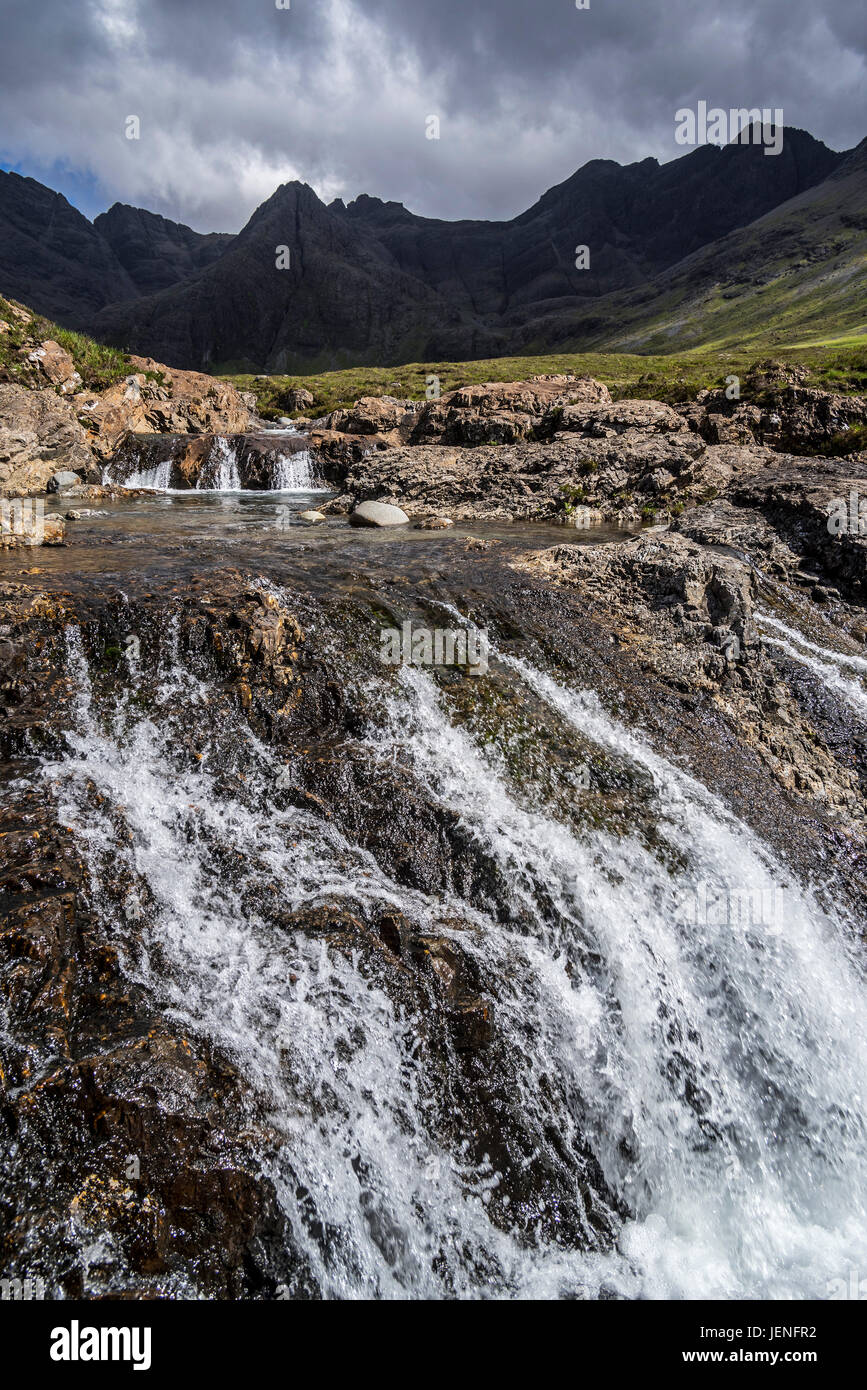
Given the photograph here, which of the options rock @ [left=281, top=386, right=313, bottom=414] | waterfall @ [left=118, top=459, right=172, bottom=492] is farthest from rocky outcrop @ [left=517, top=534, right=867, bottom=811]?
rock @ [left=281, top=386, right=313, bottom=414]

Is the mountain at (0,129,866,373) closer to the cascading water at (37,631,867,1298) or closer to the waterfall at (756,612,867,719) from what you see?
the waterfall at (756,612,867,719)

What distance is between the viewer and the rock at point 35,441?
61.4ft

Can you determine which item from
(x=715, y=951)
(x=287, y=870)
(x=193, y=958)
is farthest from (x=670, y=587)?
(x=193, y=958)

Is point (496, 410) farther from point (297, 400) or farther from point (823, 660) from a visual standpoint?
point (297, 400)

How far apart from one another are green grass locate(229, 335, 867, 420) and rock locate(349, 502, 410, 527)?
14.1 meters

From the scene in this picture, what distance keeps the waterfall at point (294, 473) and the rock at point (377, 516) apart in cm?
1023

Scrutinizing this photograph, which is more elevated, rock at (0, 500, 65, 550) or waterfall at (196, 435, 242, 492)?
waterfall at (196, 435, 242, 492)

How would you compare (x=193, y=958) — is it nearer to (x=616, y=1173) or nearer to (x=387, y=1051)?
(x=387, y=1051)

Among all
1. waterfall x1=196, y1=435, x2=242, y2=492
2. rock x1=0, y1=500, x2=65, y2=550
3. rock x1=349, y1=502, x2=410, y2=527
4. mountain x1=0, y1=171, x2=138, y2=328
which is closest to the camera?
rock x1=0, y1=500, x2=65, y2=550

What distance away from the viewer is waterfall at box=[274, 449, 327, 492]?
85.7ft

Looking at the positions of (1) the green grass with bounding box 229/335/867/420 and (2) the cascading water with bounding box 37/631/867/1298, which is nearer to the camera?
(2) the cascading water with bounding box 37/631/867/1298

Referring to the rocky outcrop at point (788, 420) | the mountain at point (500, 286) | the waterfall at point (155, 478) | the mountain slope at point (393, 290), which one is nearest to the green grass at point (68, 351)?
the waterfall at point (155, 478)

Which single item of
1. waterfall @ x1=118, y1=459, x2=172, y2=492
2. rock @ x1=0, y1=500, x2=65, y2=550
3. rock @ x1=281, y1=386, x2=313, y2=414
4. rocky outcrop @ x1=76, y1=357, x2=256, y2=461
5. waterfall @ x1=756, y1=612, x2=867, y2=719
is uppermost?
rock @ x1=281, y1=386, x2=313, y2=414
